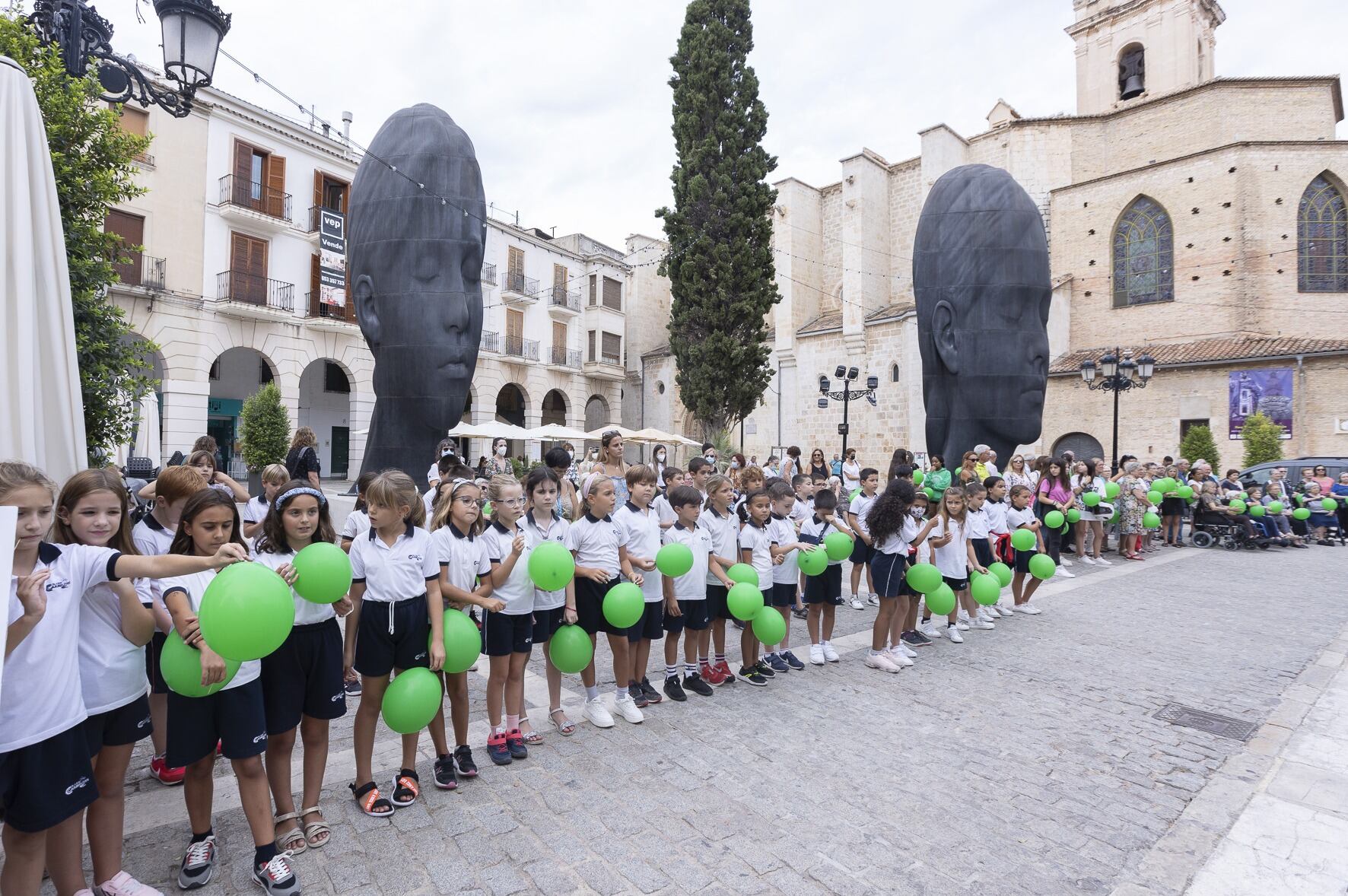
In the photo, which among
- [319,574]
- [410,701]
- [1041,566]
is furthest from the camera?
[1041,566]

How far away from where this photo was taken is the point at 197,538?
2.49 m

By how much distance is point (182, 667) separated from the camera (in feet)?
7.61

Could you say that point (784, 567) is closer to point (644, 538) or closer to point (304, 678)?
point (644, 538)

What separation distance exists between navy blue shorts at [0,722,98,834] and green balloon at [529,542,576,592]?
6.11 feet

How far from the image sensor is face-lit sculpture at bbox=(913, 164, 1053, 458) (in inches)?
409

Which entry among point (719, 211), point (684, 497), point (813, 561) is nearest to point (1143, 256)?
point (719, 211)

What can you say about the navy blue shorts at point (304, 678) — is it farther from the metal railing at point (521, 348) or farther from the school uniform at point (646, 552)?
the metal railing at point (521, 348)

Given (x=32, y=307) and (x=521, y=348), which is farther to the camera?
(x=521, y=348)

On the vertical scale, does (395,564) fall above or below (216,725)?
→ above

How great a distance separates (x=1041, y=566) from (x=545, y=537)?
5475 millimetres

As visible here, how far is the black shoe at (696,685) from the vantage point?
183 inches

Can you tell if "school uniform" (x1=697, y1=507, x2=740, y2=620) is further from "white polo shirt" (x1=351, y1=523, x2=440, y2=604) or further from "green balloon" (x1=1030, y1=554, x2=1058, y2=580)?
"green balloon" (x1=1030, y1=554, x2=1058, y2=580)

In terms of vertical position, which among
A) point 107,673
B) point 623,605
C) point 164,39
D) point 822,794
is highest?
point 164,39

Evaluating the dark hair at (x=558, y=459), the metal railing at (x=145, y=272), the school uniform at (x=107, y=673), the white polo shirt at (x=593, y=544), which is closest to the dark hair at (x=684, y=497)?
the white polo shirt at (x=593, y=544)
